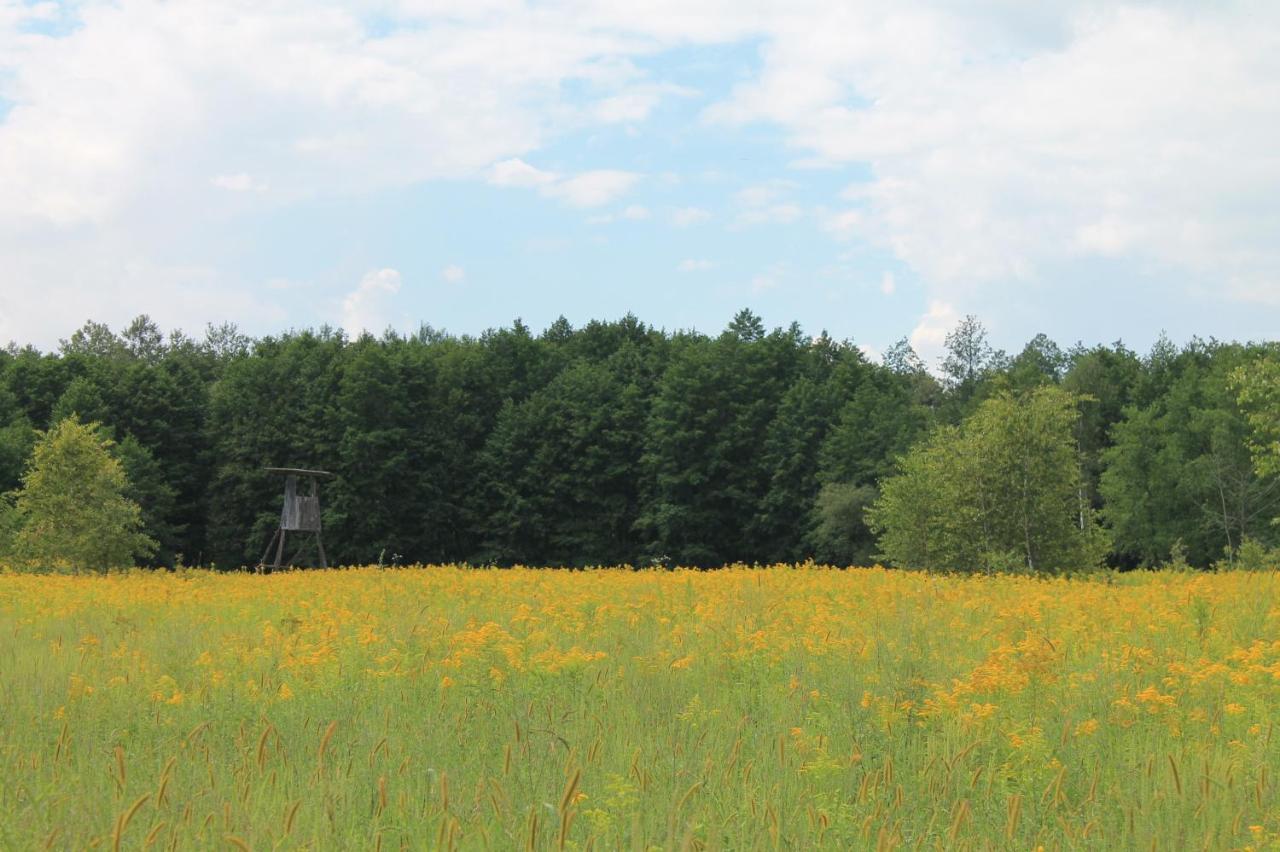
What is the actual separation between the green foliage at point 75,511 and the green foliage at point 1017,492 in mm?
21939

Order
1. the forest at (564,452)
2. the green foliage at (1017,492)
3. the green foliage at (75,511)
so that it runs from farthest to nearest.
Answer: the forest at (564,452) → the green foliage at (75,511) → the green foliage at (1017,492)

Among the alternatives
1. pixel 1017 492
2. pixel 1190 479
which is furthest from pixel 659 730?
pixel 1190 479

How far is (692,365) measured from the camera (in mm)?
64562

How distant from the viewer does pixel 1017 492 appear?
26.7 metres

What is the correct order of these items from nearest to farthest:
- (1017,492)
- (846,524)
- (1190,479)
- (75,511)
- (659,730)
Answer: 1. (659,730)
2. (1017,492)
3. (75,511)
4. (846,524)
5. (1190,479)

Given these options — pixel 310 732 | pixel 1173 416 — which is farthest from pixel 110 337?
pixel 310 732

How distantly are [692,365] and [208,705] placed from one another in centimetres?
5746

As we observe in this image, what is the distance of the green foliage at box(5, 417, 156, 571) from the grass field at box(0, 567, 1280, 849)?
20165 millimetres

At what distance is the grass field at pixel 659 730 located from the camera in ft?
15.7

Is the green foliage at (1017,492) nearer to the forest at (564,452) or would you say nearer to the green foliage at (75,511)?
the green foliage at (75,511)

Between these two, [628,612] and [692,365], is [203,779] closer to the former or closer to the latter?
[628,612]

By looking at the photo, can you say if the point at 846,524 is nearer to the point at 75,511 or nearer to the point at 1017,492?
the point at 1017,492

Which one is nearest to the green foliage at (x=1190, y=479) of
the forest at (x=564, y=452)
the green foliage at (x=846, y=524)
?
the forest at (x=564, y=452)

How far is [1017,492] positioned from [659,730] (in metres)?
21.9
